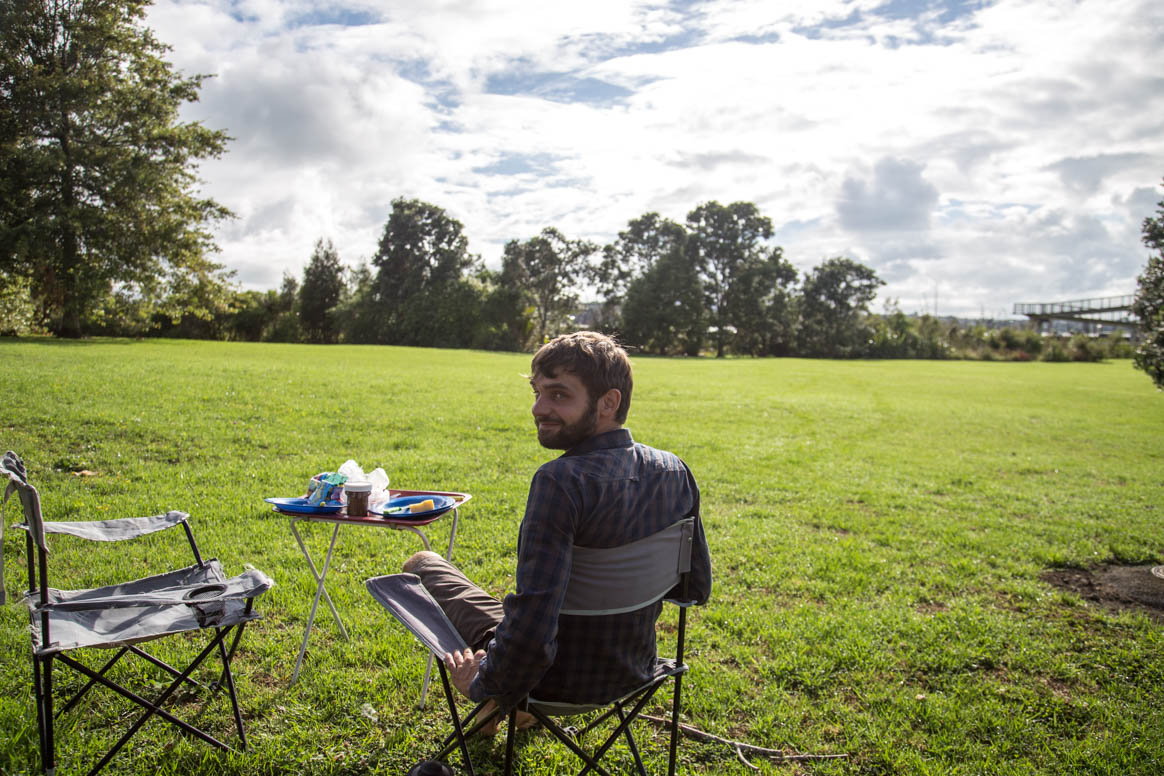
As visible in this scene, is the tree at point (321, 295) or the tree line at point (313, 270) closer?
the tree line at point (313, 270)

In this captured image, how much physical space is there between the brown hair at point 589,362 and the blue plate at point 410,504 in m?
1.14

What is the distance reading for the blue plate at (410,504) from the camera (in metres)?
3.02

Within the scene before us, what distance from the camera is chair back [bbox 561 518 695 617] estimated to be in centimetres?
200

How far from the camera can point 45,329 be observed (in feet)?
97.0

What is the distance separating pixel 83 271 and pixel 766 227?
43.3 meters

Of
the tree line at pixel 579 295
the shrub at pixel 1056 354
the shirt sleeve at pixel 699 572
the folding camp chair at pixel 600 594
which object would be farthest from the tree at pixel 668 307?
the folding camp chair at pixel 600 594

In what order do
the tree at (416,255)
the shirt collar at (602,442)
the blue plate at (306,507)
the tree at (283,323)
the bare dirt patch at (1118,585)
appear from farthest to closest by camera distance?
the tree at (416,255), the tree at (283,323), the bare dirt patch at (1118,585), the blue plate at (306,507), the shirt collar at (602,442)

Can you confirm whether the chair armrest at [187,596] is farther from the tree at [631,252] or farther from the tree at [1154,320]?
the tree at [631,252]

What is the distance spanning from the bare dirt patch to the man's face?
4.99 m

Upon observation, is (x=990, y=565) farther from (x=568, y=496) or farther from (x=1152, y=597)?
(x=568, y=496)

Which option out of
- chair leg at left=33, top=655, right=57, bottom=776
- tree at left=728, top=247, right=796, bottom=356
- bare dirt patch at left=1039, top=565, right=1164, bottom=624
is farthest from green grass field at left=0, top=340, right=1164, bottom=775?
tree at left=728, top=247, right=796, bottom=356

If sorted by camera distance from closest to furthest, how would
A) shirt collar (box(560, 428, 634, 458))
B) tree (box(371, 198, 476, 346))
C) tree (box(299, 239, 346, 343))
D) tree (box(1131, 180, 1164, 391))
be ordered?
shirt collar (box(560, 428, 634, 458)) → tree (box(1131, 180, 1164, 391)) → tree (box(299, 239, 346, 343)) → tree (box(371, 198, 476, 346))

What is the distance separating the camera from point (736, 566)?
18.3 feet

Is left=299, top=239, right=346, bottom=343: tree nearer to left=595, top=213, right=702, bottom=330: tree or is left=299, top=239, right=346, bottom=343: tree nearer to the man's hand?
left=595, top=213, right=702, bottom=330: tree
